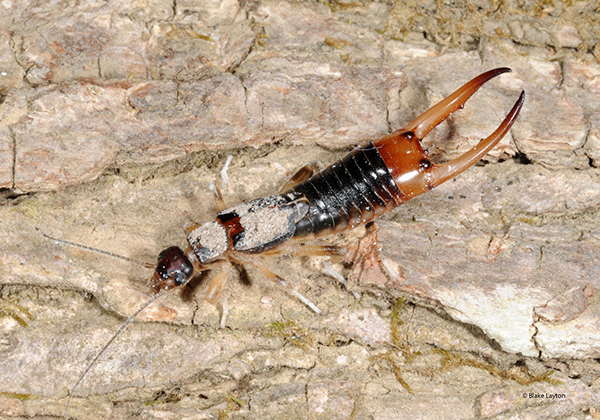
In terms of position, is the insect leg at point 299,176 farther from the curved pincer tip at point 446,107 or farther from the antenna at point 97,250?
the antenna at point 97,250

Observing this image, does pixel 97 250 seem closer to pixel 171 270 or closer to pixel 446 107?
pixel 171 270

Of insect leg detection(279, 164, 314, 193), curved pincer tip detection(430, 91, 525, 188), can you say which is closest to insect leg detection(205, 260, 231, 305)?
insect leg detection(279, 164, 314, 193)

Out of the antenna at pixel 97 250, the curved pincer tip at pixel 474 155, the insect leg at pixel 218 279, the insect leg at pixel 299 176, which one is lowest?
the insect leg at pixel 218 279

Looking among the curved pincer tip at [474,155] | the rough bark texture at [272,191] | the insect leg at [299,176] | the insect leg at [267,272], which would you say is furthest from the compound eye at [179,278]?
the curved pincer tip at [474,155]

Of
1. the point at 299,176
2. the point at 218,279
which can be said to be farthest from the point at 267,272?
the point at 299,176

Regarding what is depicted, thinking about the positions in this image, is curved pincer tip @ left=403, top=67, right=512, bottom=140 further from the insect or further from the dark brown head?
the dark brown head

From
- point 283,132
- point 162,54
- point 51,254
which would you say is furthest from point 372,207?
point 51,254
